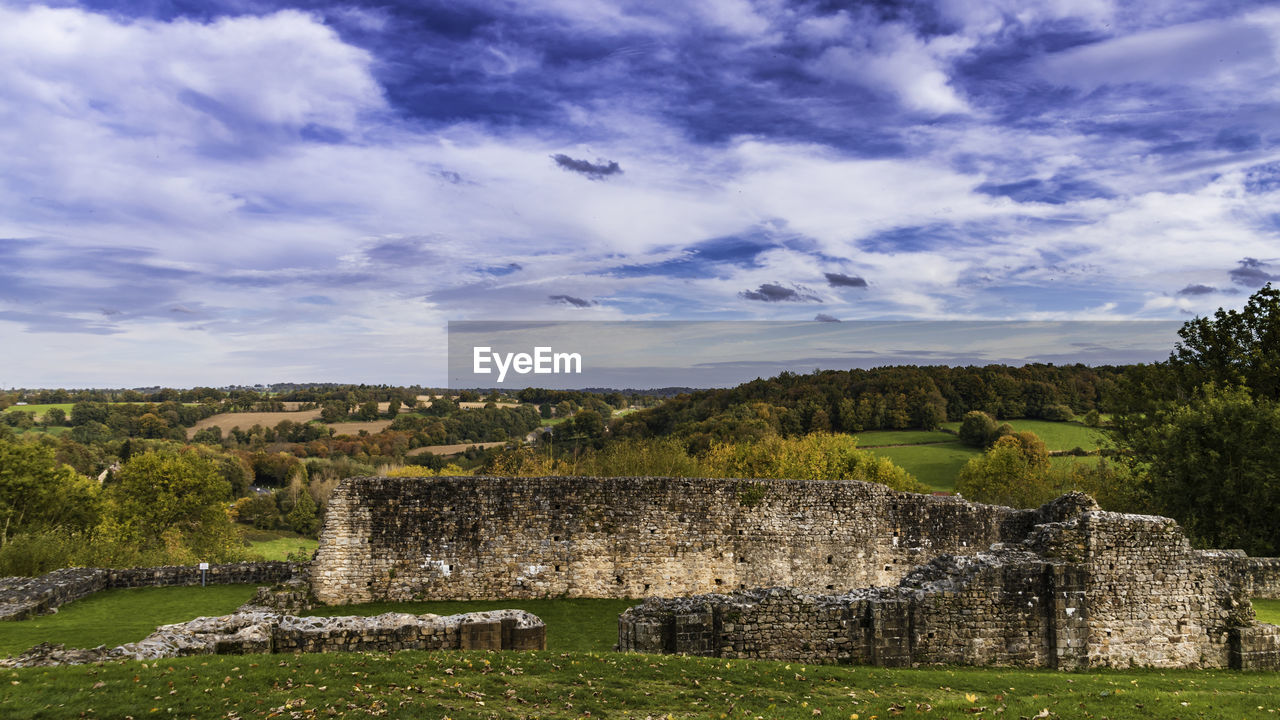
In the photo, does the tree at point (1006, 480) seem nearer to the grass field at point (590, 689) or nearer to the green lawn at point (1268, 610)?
the green lawn at point (1268, 610)

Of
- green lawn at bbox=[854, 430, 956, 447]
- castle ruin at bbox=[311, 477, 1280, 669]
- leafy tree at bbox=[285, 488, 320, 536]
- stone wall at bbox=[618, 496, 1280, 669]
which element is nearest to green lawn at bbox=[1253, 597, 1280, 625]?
castle ruin at bbox=[311, 477, 1280, 669]

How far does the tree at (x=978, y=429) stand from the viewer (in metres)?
66.7

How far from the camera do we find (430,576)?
60.1ft

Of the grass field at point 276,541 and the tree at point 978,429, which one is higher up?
the tree at point 978,429

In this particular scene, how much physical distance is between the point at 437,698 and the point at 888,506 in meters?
14.4

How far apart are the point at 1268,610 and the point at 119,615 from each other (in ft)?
102

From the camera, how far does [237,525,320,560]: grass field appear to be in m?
55.2

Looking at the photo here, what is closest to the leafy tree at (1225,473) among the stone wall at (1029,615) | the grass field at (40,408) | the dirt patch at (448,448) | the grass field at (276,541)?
the stone wall at (1029,615)

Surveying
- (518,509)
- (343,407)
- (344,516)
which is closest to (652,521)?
(518,509)

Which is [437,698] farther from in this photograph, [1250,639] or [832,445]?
[832,445]

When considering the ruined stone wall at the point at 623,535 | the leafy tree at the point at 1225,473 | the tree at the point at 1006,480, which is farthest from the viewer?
the tree at the point at 1006,480

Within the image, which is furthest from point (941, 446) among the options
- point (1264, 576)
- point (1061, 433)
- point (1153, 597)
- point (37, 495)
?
point (37, 495)

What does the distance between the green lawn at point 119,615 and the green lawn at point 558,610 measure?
396 centimetres

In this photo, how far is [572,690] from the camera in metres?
10.0
